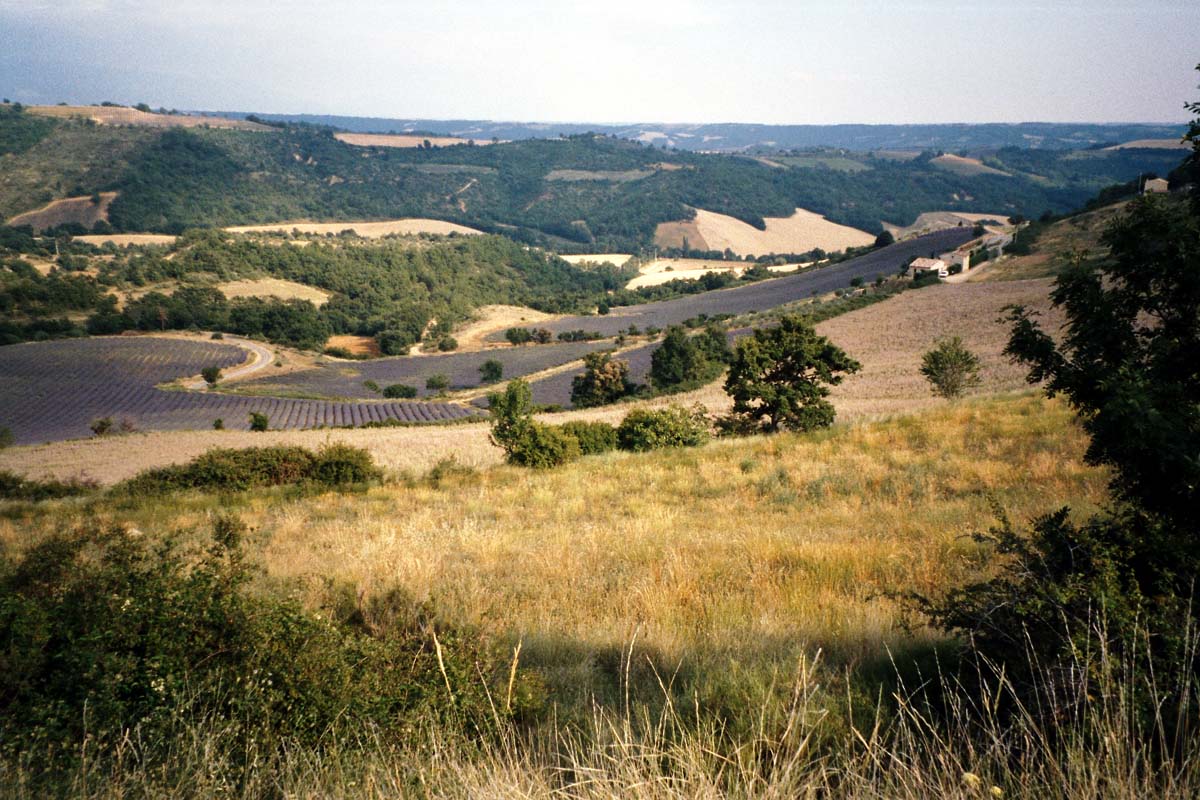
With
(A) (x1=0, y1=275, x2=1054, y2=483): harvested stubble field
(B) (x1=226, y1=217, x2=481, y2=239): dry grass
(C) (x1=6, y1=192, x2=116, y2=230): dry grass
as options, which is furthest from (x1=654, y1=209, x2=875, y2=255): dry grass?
(C) (x1=6, y1=192, x2=116, y2=230): dry grass

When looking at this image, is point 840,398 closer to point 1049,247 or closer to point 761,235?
→ point 1049,247

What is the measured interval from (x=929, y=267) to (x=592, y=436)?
69.3 metres

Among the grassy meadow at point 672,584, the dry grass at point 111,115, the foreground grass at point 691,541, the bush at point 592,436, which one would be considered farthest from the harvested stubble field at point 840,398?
the dry grass at point 111,115

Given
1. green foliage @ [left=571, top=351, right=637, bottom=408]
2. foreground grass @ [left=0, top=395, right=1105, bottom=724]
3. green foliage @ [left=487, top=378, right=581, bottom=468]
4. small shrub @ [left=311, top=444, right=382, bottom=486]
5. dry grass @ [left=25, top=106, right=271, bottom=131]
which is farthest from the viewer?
dry grass @ [left=25, top=106, right=271, bottom=131]

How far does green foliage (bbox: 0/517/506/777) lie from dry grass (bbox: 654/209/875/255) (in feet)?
554

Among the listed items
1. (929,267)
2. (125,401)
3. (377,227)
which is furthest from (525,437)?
(377,227)

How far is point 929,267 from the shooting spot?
76.8 metres

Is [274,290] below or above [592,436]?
below

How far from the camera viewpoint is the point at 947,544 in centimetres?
671

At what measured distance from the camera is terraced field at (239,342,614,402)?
64375 millimetres

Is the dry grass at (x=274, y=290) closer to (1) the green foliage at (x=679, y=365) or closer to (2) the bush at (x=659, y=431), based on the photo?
(1) the green foliage at (x=679, y=365)

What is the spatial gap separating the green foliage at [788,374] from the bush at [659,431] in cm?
177

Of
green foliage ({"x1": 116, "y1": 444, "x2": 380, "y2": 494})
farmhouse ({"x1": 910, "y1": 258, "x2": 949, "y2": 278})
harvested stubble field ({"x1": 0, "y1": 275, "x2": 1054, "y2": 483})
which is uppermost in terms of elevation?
farmhouse ({"x1": 910, "y1": 258, "x2": 949, "y2": 278})

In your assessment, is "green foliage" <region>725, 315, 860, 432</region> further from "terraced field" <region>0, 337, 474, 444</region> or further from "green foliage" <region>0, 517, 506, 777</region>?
"terraced field" <region>0, 337, 474, 444</region>
